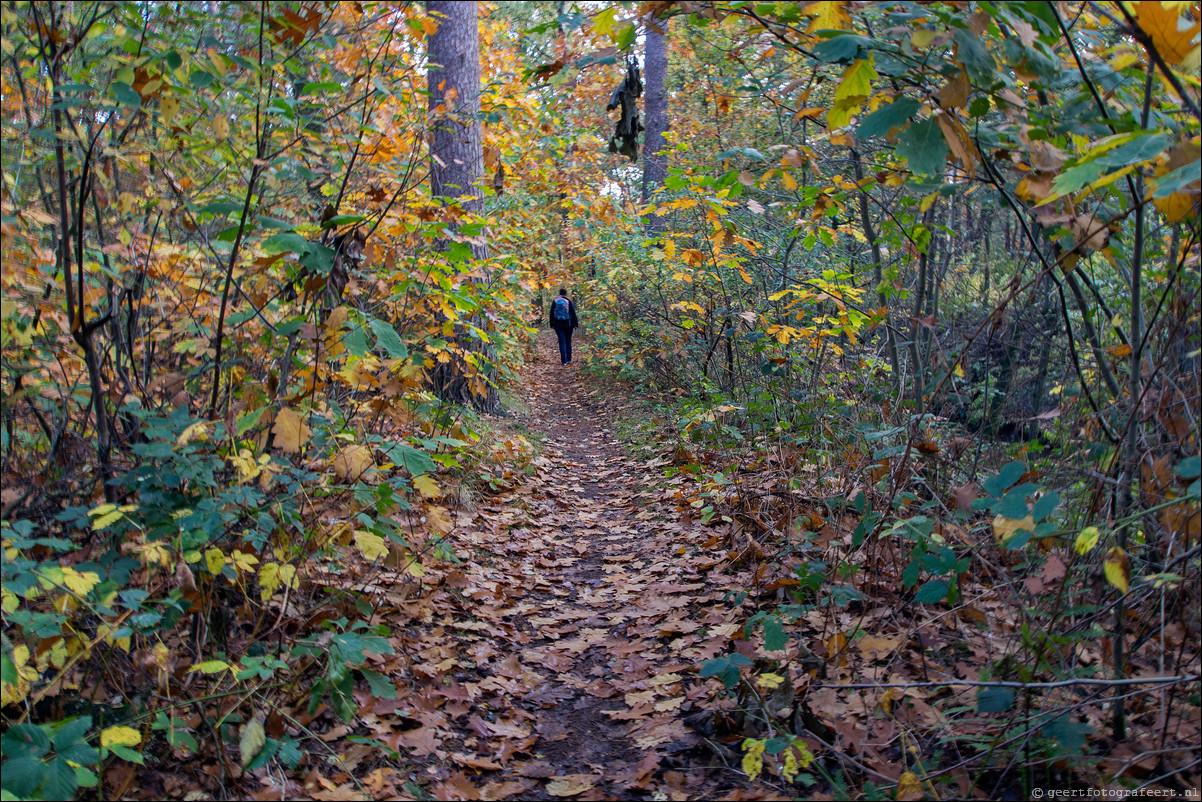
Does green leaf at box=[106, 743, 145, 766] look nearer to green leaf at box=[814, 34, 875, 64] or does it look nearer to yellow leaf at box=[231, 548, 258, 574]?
yellow leaf at box=[231, 548, 258, 574]

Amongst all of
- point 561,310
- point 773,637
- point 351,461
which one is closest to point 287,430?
point 351,461

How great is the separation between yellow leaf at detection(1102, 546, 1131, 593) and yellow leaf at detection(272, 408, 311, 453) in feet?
9.57

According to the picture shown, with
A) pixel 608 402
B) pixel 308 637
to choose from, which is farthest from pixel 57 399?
pixel 608 402

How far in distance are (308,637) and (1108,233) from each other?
3682 mm

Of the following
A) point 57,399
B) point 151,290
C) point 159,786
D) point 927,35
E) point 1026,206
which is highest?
point 927,35

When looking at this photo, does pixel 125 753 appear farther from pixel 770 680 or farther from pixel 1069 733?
pixel 1069 733

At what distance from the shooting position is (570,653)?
385cm

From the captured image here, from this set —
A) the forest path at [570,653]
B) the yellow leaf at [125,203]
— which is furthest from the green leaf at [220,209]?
the forest path at [570,653]

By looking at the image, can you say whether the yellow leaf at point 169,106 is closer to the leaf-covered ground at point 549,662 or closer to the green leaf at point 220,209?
the green leaf at point 220,209

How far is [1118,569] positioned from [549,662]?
2.68m

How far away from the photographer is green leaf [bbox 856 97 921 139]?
7.66 feet

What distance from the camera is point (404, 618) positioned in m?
3.84

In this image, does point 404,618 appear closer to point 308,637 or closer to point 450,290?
point 308,637

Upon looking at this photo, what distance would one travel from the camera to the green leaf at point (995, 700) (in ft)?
7.32
